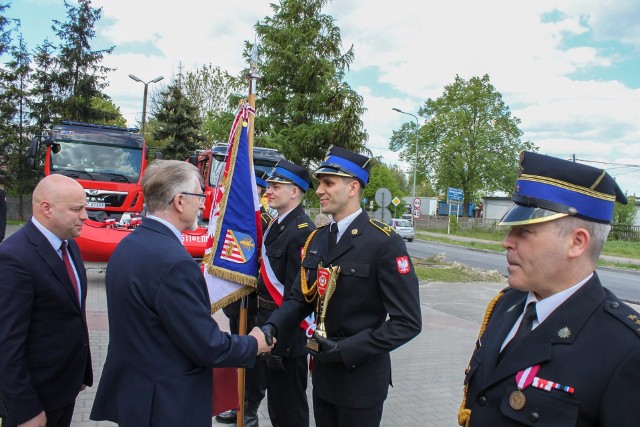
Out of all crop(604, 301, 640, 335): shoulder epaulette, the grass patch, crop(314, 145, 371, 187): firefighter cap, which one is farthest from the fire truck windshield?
crop(604, 301, 640, 335): shoulder epaulette

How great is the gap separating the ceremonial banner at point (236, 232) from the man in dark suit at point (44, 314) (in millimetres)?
929

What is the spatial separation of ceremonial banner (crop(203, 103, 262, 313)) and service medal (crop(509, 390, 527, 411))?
7.55ft

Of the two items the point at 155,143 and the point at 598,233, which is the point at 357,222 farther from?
the point at 155,143

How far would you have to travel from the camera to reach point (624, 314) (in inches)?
58.0

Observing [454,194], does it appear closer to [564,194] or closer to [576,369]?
[564,194]

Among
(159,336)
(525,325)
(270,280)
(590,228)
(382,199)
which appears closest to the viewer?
(590,228)

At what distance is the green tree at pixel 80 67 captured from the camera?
2747cm

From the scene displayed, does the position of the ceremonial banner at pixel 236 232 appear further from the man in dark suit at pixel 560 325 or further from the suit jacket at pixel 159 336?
the man in dark suit at pixel 560 325

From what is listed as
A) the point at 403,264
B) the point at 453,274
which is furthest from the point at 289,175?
the point at 453,274

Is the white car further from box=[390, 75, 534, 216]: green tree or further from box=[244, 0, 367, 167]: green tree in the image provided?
box=[390, 75, 534, 216]: green tree

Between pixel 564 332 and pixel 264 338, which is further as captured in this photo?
pixel 264 338

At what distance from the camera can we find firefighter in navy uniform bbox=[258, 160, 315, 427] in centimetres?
344

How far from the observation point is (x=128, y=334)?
2.14 m

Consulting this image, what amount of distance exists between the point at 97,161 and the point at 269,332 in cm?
1177
